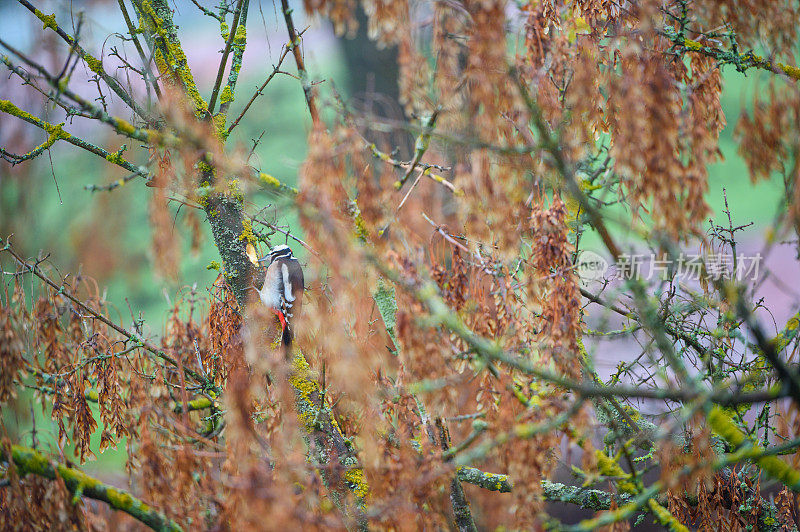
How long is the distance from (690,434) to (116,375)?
1.76 meters

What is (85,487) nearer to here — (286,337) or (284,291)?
(286,337)

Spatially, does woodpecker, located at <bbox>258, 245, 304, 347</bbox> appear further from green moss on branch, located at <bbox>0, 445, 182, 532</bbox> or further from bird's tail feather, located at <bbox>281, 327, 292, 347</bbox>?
green moss on branch, located at <bbox>0, 445, 182, 532</bbox>

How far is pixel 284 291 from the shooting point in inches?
95.6

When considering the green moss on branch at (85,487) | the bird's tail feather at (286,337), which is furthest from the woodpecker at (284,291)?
the green moss on branch at (85,487)

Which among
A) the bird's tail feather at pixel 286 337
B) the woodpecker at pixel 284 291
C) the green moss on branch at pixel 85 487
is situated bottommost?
the green moss on branch at pixel 85 487

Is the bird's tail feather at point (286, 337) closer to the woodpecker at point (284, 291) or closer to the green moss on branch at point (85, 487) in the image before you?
the woodpecker at point (284, 291)

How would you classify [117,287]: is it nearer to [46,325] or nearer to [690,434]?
[46,325]

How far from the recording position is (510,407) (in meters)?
1.51

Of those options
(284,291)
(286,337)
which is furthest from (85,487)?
(284,291)

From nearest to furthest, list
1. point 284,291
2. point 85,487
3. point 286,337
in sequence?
1. point 85,487
2. point 286,337
3. point 284,291

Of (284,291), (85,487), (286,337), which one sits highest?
(284,291)

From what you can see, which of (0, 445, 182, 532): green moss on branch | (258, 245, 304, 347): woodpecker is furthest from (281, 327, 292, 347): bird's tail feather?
(0, 445, 182, 532): green moss on branch

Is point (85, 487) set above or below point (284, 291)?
below

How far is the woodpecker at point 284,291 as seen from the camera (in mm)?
2248
